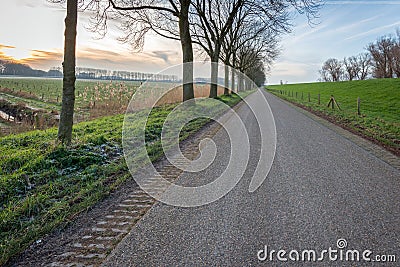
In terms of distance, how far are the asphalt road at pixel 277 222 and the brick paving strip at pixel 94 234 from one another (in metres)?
0.15

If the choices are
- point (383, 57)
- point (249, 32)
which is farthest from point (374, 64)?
point (249, 32)

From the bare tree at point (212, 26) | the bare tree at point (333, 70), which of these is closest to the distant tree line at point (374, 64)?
the bare tree at point (333, 70)

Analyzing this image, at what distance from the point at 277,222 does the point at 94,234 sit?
6.74ft

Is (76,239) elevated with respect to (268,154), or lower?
lower

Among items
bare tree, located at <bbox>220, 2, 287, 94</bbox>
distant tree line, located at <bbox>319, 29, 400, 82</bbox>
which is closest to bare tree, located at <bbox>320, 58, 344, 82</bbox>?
distant tree line, located at <bbox>319, 29, 400, 82</bbox>

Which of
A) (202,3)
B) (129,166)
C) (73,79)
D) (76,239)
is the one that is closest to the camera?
(76,239)

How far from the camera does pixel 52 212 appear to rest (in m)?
3.79

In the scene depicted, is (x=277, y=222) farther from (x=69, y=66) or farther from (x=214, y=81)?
(x=214, y=81)

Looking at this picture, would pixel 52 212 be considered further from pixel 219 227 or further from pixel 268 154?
pixel 268 154

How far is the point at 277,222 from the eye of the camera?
3.50 metres

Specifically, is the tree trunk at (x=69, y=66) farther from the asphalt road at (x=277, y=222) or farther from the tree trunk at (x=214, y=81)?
the tree trunk at (x=214, y=81)

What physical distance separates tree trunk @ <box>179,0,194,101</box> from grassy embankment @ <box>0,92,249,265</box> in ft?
31.4

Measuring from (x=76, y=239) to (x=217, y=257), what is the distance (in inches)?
59.9

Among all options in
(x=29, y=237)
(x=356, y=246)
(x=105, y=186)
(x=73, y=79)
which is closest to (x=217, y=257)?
(x=356, y=246)
